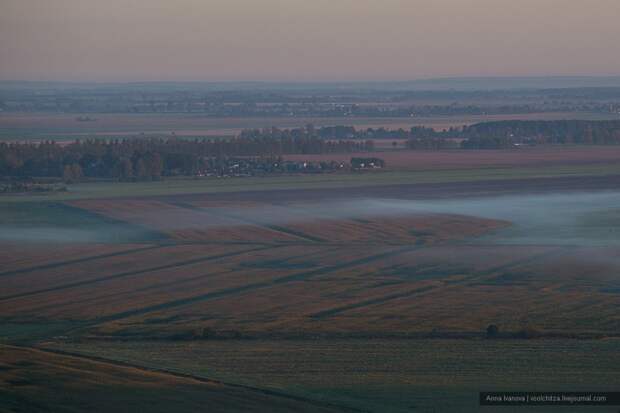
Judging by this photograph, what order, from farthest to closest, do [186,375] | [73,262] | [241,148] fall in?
1. [241,148]
2. [73,262]
3. [186,375]

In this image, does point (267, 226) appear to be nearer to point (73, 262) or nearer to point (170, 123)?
point (73, 262)

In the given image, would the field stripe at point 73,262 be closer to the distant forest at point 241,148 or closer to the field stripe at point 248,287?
the field stripe at point 248,287

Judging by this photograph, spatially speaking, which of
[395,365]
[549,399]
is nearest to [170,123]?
[395,365]

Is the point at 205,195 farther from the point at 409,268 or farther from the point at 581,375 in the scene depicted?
the point at 581,375

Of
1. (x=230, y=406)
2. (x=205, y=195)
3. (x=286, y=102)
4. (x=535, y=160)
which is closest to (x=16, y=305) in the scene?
(x=230, y=406)

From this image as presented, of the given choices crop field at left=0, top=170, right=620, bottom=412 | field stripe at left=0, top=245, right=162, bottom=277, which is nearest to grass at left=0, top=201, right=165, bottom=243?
crop field at left=0, top=170, right=620, bottom=412

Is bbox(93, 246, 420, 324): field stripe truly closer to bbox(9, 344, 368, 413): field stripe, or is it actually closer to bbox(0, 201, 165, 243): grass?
bbox(9, 344, 368, 413): field stripe
